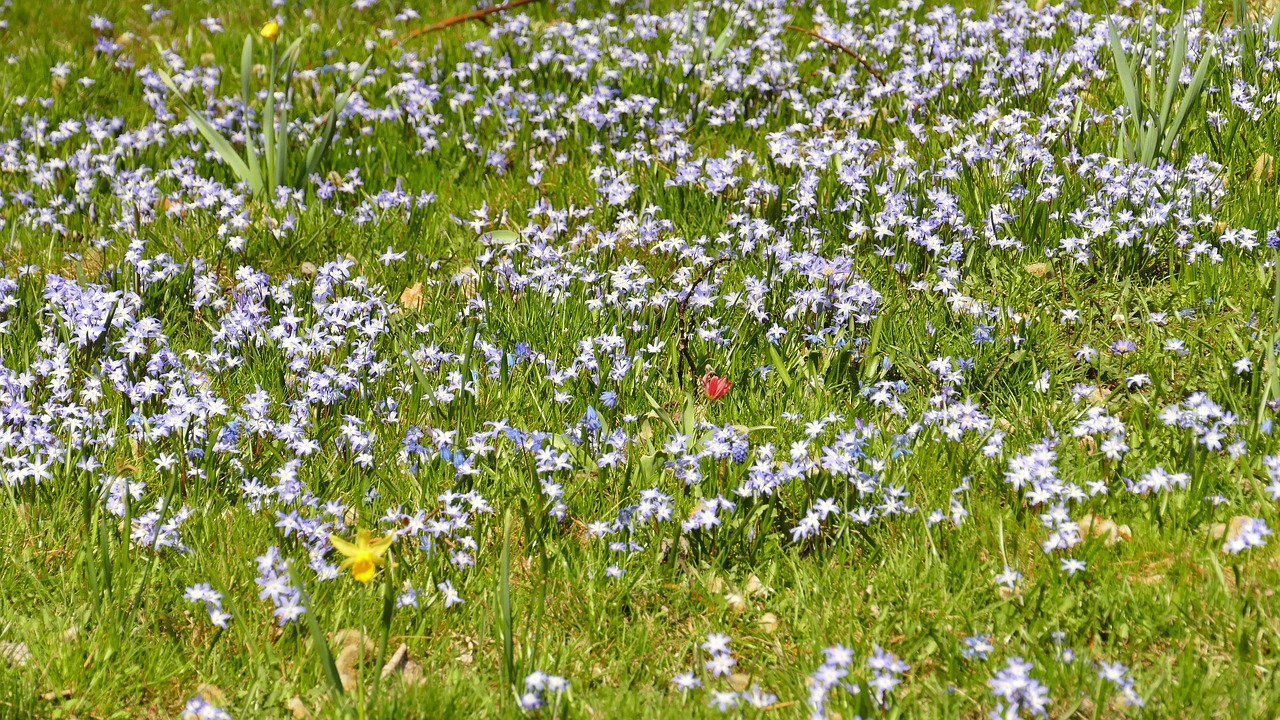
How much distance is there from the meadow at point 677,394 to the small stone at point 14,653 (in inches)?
0.7

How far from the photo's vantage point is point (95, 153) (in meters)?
6.31

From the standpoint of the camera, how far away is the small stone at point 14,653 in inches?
115

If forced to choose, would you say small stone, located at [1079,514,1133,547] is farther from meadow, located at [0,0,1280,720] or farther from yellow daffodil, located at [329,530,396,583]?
yellow daffodil, located at [329,530,396,583]

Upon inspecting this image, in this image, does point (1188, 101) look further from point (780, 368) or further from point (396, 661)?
point (396, 661)

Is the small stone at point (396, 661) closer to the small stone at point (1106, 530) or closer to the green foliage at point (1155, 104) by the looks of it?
the small stone at point (1106, 530)

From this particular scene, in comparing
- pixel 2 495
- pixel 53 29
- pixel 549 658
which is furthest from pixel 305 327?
pixel 53 29

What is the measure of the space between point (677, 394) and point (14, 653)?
2145 millimetres

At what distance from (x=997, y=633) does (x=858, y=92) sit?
13.0ft

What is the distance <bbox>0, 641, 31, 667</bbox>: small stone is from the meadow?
0.06 ft

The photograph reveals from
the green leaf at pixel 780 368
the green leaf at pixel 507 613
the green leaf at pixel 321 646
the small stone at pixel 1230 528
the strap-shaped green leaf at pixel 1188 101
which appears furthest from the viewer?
the strap-shaped green leaf at pixel 1188 101

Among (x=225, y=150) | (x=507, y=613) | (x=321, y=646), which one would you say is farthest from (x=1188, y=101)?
(x=225, y=150)

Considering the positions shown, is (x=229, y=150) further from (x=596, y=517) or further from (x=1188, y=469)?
(x=1188, y=469)

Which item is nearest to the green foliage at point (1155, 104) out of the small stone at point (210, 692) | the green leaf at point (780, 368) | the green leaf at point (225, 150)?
the green leaf at point (780, 368)

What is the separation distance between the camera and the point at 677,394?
394 centimetres
